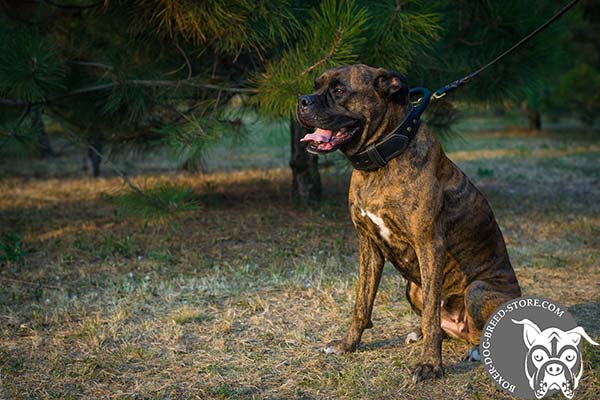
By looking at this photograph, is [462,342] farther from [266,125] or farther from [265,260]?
[266,125]

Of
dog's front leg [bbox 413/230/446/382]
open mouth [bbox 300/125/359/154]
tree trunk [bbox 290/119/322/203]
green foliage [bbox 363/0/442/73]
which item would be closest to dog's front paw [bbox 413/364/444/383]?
dog's front leg [bbox 413/230/446/382]

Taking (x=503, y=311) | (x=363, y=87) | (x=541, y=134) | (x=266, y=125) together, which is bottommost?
(x=541, y=134)

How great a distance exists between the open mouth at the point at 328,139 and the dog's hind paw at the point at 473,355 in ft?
3.86

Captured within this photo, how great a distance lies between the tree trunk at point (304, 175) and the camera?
6379mm

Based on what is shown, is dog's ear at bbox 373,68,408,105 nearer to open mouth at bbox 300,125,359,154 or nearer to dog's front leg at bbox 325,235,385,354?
open mouth at bbox 300,125,359,154

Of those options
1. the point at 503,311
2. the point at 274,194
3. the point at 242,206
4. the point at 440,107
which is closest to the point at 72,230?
the point at 242,206

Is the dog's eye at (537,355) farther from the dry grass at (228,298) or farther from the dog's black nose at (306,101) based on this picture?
the dog's black nose at (306,101)

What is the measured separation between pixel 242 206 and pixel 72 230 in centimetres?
168

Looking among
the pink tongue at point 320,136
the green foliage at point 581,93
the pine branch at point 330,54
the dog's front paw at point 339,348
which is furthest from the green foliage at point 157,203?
the green foliage at point 581,93

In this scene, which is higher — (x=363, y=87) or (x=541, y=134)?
(x=363, y=87)

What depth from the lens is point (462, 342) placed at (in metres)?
3.36

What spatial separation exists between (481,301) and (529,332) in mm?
358

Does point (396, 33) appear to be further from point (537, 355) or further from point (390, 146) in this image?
point (537, 355)

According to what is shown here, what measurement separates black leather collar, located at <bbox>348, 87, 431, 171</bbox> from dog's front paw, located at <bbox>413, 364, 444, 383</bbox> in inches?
36.0
